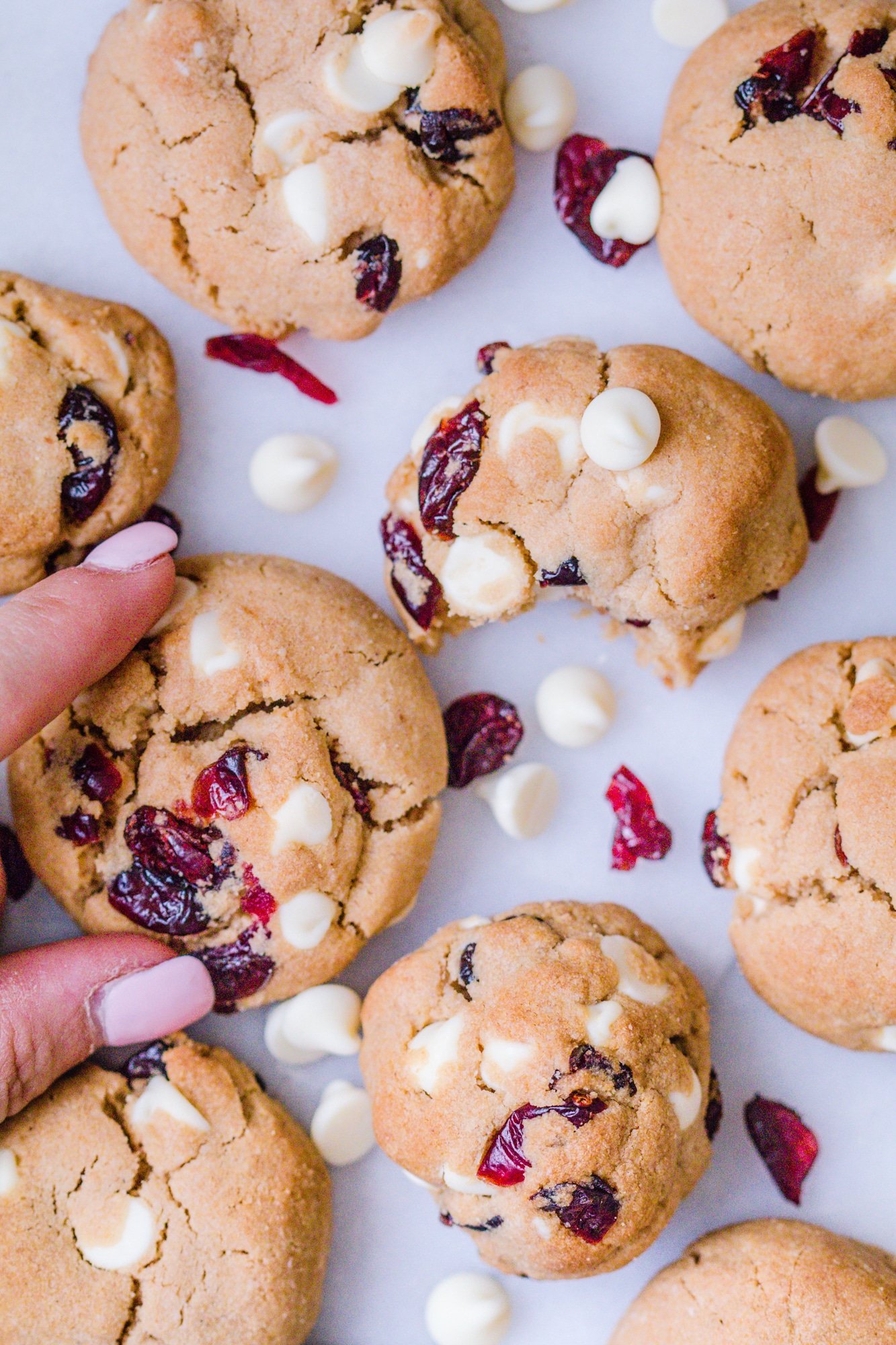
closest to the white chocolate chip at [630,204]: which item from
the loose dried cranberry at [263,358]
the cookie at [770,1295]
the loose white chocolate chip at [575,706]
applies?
the loose dried cranberry at [263,358]

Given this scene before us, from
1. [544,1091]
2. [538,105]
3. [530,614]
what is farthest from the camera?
[530,614]

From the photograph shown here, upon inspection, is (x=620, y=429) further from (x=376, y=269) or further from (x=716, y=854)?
(x=716, y=854)

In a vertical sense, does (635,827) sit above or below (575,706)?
below

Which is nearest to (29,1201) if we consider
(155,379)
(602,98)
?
(155,379)

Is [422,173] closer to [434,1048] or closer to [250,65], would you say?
[250,65]

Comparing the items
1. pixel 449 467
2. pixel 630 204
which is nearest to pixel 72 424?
pixel 449 467

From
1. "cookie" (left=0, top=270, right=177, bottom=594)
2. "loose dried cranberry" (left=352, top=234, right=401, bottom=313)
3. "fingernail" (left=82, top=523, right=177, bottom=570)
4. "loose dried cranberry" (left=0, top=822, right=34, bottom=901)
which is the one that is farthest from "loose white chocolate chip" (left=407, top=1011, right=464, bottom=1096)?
"loose dried cranberry" (left=352, top=234, right=401, bottom=313)

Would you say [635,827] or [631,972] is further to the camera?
[635,827]
